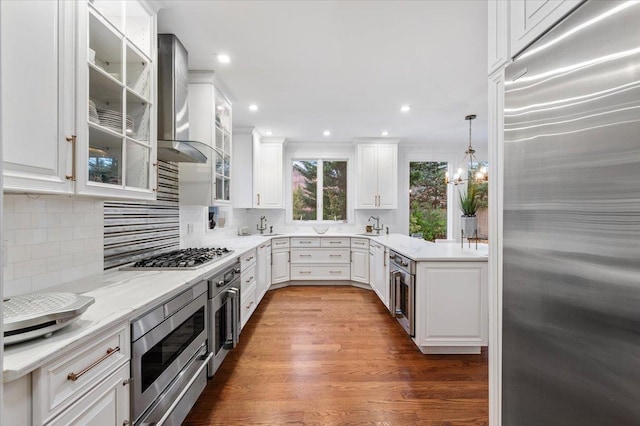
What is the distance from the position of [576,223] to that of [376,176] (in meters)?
4.55

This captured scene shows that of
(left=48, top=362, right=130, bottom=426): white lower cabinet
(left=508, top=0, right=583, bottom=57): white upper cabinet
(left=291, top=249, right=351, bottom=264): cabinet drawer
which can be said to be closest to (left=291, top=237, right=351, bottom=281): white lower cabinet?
(left=291, top=249, right=351, bottom=264): cabinet drawer

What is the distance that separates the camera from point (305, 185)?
5.68 meters

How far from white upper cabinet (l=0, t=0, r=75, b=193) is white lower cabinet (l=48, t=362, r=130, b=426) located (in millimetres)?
745

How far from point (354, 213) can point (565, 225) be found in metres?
4.78

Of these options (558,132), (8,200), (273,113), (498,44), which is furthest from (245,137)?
(558,132)

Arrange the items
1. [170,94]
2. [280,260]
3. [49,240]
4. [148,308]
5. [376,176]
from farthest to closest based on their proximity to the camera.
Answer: [376,176] < [280,260] < [170,94] < [49,240] < [148,308]

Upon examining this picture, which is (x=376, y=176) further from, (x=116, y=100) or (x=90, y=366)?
(x=90, y=366)

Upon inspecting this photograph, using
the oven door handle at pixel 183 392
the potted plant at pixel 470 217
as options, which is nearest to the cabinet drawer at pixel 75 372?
the oven door handle at pixel 183 392

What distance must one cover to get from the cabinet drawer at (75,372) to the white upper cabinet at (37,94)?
1.96ft

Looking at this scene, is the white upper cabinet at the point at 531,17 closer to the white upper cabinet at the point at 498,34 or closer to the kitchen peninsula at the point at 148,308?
the white upper cabinet at the point at 498,34

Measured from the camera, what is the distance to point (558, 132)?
0.83 metres

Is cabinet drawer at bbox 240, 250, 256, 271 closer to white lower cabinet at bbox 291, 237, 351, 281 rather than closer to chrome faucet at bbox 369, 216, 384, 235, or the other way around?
white lower cabinet at bbox 291, 237, 351, 281

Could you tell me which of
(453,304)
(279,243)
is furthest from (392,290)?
(279,243)

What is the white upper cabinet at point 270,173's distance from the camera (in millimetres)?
5109
